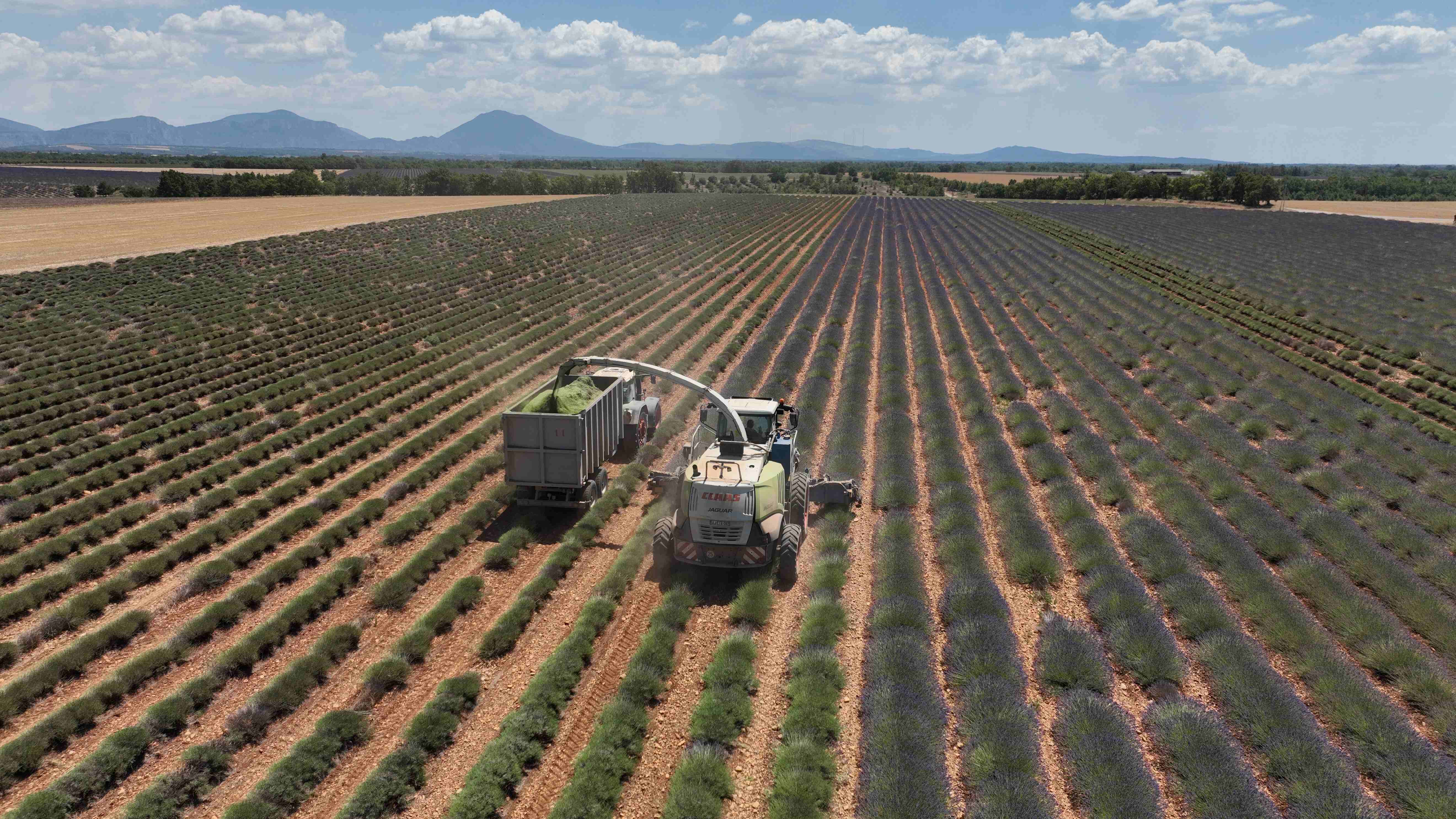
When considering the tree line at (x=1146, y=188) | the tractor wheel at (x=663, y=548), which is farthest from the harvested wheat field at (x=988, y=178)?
the tractor wheel at (x=663, y=548)

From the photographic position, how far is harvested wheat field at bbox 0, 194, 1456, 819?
8.18 meters

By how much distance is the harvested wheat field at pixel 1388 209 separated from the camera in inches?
3489

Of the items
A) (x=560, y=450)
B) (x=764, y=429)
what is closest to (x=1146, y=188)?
(x=764, y=429)

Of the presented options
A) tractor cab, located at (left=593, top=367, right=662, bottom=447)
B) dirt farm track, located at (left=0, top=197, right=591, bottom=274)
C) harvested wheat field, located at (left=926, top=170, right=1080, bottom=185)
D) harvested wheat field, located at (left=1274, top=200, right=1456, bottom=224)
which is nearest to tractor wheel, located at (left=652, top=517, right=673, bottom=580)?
tractor cab, located at (left=593, top=367, right=662, bottom=447)

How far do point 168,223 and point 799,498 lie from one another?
262 ft

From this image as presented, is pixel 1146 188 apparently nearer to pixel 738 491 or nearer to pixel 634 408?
pixel 634 408

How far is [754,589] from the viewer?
12.1m

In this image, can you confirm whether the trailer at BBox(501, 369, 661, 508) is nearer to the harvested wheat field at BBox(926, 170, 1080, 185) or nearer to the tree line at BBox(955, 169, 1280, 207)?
the tree line at BBox(955, 169, 1280, 207)

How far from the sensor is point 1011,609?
11500mm

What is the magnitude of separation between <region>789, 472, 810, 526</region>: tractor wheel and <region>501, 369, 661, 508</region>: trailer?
13.3ft

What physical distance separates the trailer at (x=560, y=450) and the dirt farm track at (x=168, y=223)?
47060 millimetres

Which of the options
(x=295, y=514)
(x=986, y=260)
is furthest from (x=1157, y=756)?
(x=986, y=260)

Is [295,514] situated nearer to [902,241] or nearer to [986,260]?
[986,260]

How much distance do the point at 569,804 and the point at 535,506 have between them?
8.21m
